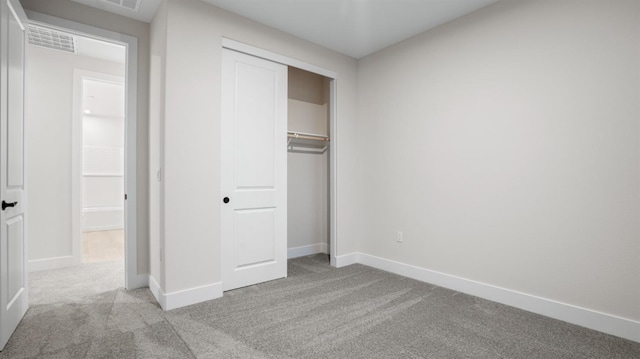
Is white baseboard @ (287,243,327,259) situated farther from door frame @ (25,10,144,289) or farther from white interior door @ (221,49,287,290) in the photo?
door frame @ (25,10,144,289)

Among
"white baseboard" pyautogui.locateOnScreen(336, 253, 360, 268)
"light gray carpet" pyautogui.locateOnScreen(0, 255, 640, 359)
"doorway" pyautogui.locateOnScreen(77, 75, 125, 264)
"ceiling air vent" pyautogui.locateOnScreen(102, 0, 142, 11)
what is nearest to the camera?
"light gray carpet" pyautogui.locateOnScreen(0, 255, 640, 359)

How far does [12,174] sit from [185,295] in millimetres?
1463

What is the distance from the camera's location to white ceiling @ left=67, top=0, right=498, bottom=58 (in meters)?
2.73

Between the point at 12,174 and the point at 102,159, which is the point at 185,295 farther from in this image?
the point at 102,159

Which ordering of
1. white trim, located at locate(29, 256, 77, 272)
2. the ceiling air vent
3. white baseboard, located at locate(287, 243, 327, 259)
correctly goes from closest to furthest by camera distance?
the ceiling air vent, white trim, located at locate(29, 256, 77, 272), white baseboard, located at locate(287, 243, 327, 259)

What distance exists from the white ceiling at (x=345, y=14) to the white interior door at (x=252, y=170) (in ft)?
1.39

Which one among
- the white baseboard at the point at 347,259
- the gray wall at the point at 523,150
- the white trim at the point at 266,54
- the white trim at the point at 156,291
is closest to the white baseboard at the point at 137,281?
the white trim at the point at 156,291

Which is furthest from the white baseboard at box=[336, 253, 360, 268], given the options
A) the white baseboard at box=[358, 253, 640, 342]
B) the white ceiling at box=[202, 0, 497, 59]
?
the white ceiling at box=[202, 0, 497, 59]

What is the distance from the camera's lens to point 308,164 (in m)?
4.39

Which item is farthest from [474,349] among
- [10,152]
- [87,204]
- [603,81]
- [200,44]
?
[87,204]

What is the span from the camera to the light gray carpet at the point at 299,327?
191 centimetres

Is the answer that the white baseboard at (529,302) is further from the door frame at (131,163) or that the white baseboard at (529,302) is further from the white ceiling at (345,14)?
the door frame at (131,163)

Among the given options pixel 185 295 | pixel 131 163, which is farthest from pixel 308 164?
pixel 185 295

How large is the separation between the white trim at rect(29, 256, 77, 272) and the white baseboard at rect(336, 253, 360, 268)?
3205mm
